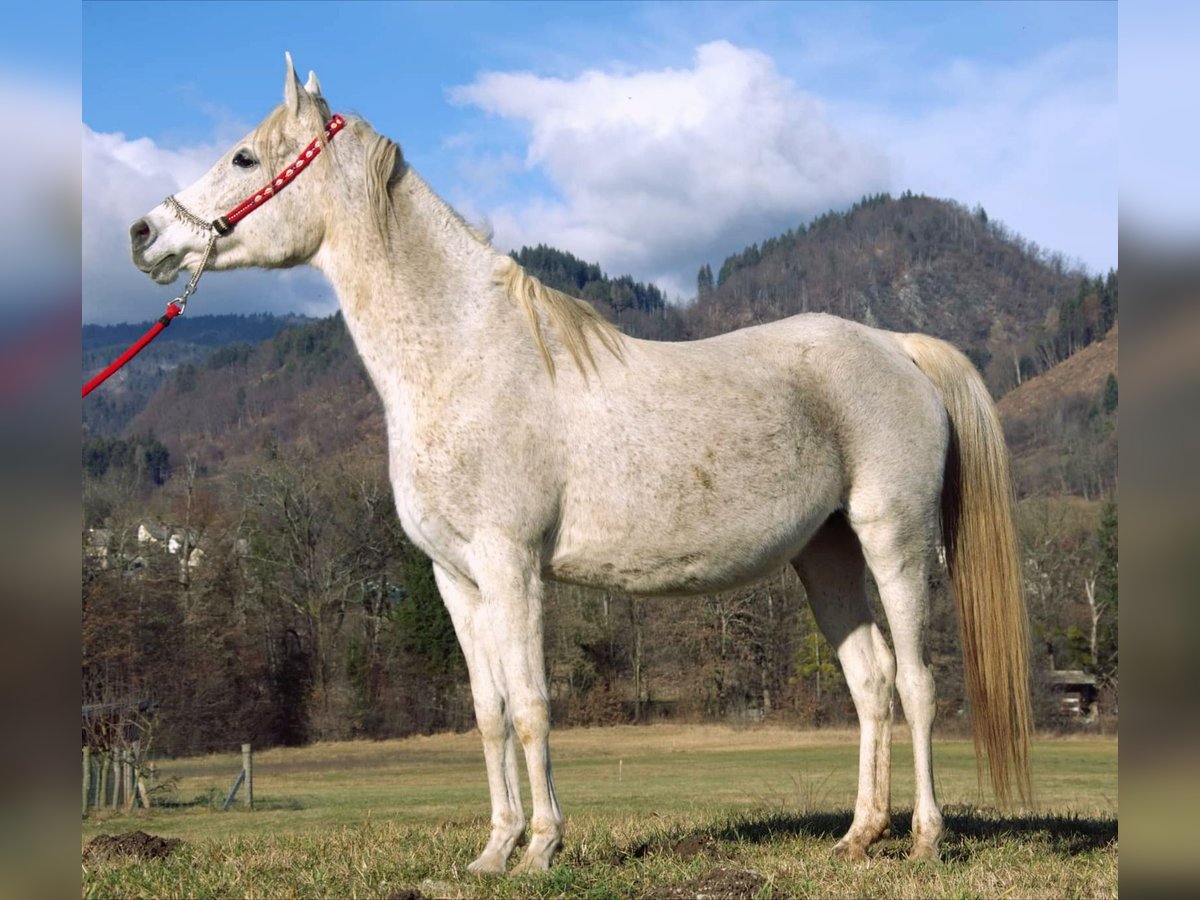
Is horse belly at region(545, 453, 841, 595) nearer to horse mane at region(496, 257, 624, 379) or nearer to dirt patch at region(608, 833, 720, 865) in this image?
horse mane at region(496, 257, 624, 379)

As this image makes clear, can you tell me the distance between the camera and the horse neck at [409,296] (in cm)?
527

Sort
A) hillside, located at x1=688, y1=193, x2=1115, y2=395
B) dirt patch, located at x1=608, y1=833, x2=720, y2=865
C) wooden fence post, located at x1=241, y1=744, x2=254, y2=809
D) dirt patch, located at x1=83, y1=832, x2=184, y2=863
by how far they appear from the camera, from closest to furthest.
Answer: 1. dirt patch, located at x1=608, y1=833, x2=720, y2=865
2. dirt patch, located at x1=83, y1=832, x2=184, y2=863
3. wooden fence post, located at x1=241, y1=744, x2=254, y2=809
4. hillside, located at x1=688, y1=193, x2=1115, y2=395

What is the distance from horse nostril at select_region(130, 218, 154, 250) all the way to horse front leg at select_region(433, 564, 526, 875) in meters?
2.16

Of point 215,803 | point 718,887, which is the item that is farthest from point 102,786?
point 718,887

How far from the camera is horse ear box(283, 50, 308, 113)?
5359mm

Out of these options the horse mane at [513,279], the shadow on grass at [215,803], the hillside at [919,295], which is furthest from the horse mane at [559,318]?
the hillside at [919,295]

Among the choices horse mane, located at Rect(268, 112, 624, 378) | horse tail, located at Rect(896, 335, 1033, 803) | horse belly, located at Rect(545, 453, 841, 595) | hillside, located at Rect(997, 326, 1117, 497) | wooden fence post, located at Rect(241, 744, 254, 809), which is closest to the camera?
horse belly, located at Rect(545, 453, 841, 595)

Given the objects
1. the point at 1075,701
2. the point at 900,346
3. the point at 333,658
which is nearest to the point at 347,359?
the point at 333,658

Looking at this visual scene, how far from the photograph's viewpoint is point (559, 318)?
5465mm

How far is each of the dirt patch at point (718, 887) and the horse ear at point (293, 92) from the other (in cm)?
414

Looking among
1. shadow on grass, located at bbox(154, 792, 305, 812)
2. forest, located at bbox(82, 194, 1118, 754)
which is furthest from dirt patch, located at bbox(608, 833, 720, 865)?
forest, located at bbox(82, 194, 1118, 754)

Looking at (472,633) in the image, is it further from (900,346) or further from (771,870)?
(900,346)

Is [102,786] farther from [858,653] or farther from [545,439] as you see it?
[545,439]

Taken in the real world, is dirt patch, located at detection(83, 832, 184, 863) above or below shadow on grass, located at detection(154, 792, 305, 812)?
above
